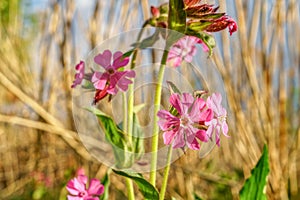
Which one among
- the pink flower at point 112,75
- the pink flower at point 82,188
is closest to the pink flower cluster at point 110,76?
the pink flower at point 112,75

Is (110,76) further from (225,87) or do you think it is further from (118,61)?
(225,87)

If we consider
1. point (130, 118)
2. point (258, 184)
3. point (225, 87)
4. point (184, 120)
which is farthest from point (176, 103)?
point (225, 87)

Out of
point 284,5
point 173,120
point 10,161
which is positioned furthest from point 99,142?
point 10,161

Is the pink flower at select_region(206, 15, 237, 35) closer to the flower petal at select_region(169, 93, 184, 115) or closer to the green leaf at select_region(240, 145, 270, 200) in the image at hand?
the flower petal at select_region(169, 93, 184, 115)

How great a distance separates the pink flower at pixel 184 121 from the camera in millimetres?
369

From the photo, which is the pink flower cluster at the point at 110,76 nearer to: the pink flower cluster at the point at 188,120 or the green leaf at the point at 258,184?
the pink flower cluster at the point at 188,120

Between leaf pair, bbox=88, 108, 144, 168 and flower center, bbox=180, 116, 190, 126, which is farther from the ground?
flower center, bbox=180, 116, 190, 126

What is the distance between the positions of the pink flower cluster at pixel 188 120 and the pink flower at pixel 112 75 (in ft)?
0.23

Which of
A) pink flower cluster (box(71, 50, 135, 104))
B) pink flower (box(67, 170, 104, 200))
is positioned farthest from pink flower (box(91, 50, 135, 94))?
pink flower (box(67, 170, 104, 200))

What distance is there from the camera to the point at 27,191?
211 cm

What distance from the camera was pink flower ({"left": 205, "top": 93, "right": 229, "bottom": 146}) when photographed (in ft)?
1.23

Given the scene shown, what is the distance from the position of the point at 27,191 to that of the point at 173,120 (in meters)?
1.85

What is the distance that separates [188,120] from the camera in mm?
371

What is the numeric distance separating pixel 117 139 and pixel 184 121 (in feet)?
0.45
